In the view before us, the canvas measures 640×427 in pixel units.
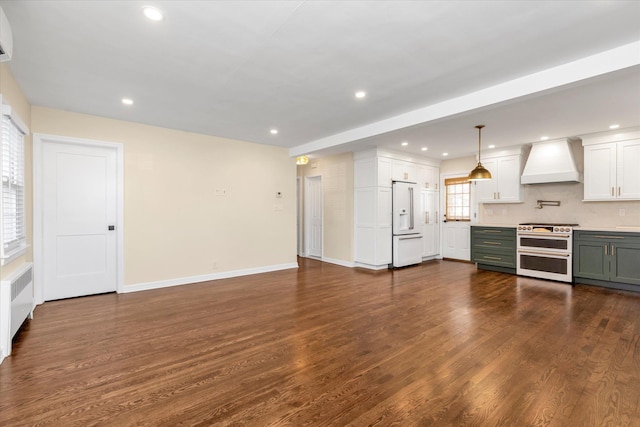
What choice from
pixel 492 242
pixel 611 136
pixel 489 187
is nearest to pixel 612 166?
pixel 611 136

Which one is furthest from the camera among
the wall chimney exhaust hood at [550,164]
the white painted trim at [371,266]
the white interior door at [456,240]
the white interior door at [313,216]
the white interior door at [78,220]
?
the white interior door at [313,216]

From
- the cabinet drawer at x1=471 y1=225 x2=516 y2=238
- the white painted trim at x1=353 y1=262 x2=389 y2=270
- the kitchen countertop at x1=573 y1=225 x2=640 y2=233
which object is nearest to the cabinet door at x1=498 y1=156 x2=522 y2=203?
the cabinet drawer at x1=471 y1=225 x2=516 y2=238

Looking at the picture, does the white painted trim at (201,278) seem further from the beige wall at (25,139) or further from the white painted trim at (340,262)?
the beige wall at (25,139)

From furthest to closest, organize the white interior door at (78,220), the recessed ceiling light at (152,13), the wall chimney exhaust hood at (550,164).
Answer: the wall chimney exhaust hood at (550,164) < the white interior door at (78,220) < the recessed ceiling light at (152,13)

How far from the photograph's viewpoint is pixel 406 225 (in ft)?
22.0

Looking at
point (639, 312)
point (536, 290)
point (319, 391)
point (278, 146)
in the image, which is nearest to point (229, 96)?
point (278, 146)

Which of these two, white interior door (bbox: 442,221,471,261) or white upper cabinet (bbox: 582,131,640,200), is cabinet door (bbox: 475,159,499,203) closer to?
white interior door (bbox: 442,221,471,261)

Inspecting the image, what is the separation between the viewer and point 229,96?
369 centimetres

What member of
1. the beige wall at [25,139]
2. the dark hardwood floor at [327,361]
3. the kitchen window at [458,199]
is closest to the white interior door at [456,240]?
the kitchen window at [458,199]

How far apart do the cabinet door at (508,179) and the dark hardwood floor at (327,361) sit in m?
2.59

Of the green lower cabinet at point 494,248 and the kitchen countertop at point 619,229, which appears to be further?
the green lower cabinet at point 494,248

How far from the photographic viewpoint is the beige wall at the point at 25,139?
2818 millimetres

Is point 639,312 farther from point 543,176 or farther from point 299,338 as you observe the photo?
point 299,338

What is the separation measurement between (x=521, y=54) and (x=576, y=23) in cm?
46
